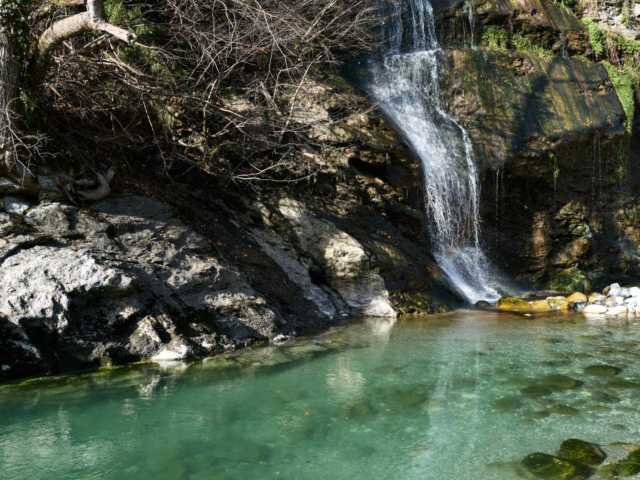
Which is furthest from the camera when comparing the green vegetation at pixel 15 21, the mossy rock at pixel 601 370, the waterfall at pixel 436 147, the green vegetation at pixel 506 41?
the green vegetation at pixel 506 41

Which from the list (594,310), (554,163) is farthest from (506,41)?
(594,310)

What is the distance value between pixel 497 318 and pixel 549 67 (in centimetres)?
1143

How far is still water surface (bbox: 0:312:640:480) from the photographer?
3.47m

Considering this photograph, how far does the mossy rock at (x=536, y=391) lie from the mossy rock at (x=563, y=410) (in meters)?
0.36

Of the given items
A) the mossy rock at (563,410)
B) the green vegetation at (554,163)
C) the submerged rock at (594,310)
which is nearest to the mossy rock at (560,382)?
the mossy rock at (563,410)

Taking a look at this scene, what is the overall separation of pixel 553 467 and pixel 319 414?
1.91 meters

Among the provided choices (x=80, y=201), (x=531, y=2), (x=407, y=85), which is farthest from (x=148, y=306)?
(x=531, y=2)

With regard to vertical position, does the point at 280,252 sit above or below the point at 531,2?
below

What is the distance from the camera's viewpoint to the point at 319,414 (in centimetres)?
439

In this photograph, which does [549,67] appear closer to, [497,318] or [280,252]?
[497,318]

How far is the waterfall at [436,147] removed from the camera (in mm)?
13602

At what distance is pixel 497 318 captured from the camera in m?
9.72

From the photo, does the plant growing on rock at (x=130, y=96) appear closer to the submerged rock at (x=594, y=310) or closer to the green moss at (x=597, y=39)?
the submerged rock at (x=594, y=310)

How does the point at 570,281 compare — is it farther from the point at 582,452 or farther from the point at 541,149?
the point at 582,452
